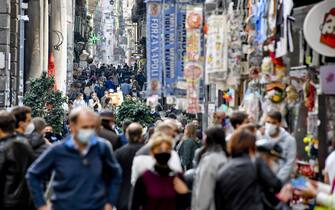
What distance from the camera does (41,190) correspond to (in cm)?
1110

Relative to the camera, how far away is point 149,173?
11930 millimetres

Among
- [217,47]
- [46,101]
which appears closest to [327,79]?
[217,47]

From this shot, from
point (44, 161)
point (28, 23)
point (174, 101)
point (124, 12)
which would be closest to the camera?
point (44, 161)

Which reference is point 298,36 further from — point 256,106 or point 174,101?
point 174,101

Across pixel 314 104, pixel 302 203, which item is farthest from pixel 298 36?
pixel 302 203

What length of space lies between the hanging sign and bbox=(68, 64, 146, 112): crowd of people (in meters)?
21.4

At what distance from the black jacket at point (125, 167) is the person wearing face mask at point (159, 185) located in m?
3.00

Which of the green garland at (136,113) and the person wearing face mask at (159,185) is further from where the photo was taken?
the green garland at (136,113)

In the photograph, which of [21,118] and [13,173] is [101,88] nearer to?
[21,118]

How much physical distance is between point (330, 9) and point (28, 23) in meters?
29.3

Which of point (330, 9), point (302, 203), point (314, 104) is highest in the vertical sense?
point (330, 9)

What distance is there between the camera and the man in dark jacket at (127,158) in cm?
1506

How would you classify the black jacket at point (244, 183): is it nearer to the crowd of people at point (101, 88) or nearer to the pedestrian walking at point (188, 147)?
the pedestrian walking at point (188, 147)

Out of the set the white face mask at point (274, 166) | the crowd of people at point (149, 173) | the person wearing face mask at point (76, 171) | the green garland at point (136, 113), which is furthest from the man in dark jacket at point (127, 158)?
the green garland at point (136, 113)
